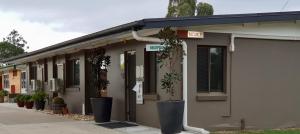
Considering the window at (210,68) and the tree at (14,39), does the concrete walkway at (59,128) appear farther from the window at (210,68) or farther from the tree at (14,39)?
the tree at (14,39)

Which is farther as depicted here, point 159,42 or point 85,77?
point 85,77

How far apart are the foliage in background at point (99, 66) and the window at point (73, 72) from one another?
3932mm

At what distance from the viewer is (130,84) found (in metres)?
14.8

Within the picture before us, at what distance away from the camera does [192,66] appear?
1236 centimetres

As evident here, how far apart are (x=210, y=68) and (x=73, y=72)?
8241 mm

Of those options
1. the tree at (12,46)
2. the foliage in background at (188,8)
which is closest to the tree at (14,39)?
the tree at (12,46)

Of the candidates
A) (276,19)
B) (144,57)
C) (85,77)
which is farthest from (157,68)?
(85,77)

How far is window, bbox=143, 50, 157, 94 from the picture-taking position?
1345cm

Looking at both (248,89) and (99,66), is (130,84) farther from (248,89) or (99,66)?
(248,89)

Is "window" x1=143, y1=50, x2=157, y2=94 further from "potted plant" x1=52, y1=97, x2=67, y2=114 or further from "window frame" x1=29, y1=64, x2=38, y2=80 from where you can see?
"window frame" x1=29, y1=64, x2=38, y2=80

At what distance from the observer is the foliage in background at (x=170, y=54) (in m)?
11.2

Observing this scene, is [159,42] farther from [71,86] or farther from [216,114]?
[71,86]

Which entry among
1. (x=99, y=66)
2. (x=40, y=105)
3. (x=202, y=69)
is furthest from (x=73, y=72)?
(x=202, y=69)

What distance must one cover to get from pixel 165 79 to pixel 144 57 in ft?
7.42
